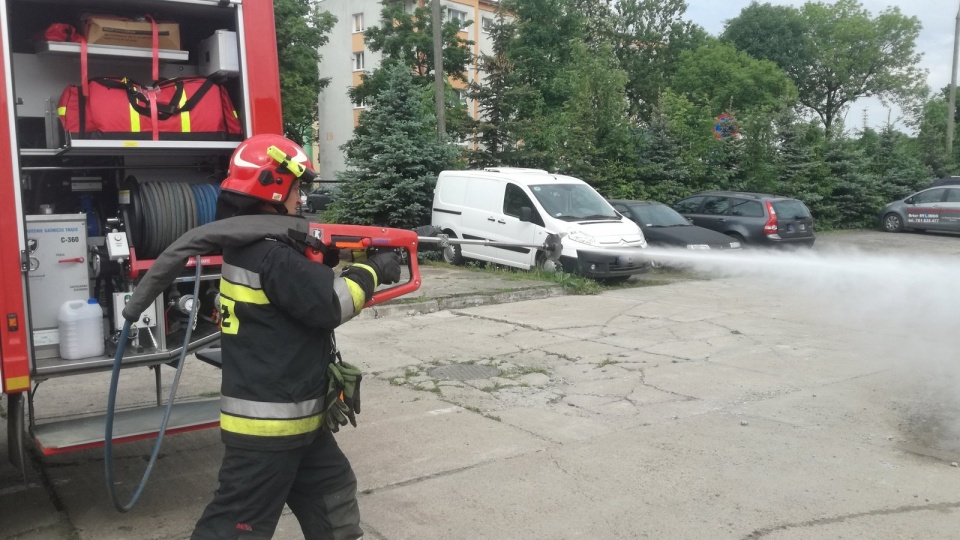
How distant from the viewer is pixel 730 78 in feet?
161

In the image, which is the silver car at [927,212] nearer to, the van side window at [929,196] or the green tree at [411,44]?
the van side window at [929,196]

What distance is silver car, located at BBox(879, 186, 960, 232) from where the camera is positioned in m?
24.2

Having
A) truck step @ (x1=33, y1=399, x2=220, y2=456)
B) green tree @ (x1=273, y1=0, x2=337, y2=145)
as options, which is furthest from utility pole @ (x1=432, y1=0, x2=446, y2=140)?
truck step @ (x1=33, y1=399, x2=220, y2=456)

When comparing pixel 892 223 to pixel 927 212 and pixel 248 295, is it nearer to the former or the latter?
pixel 927 212

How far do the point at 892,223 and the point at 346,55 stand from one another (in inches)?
1459

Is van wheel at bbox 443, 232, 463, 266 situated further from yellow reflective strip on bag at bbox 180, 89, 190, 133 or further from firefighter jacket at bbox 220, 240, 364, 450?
firefighter jacket at bbox 220, 240, 364, 450

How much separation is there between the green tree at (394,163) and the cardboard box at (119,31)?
11.5 meters

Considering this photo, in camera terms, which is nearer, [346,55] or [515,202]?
[515,202]

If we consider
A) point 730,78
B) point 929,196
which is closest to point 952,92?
point 929,196

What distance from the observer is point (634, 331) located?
33.4 feet

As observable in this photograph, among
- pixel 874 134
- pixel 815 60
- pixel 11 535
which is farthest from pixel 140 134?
pixel 815 60

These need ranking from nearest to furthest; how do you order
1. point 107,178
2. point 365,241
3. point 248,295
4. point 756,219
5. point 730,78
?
point 248,295, point 365,241, point 107,178, point 756,219, point 730,78

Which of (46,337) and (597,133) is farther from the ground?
(597,133)

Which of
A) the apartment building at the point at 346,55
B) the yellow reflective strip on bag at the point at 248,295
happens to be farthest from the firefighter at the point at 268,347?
the apartment building at the point at 346,55
